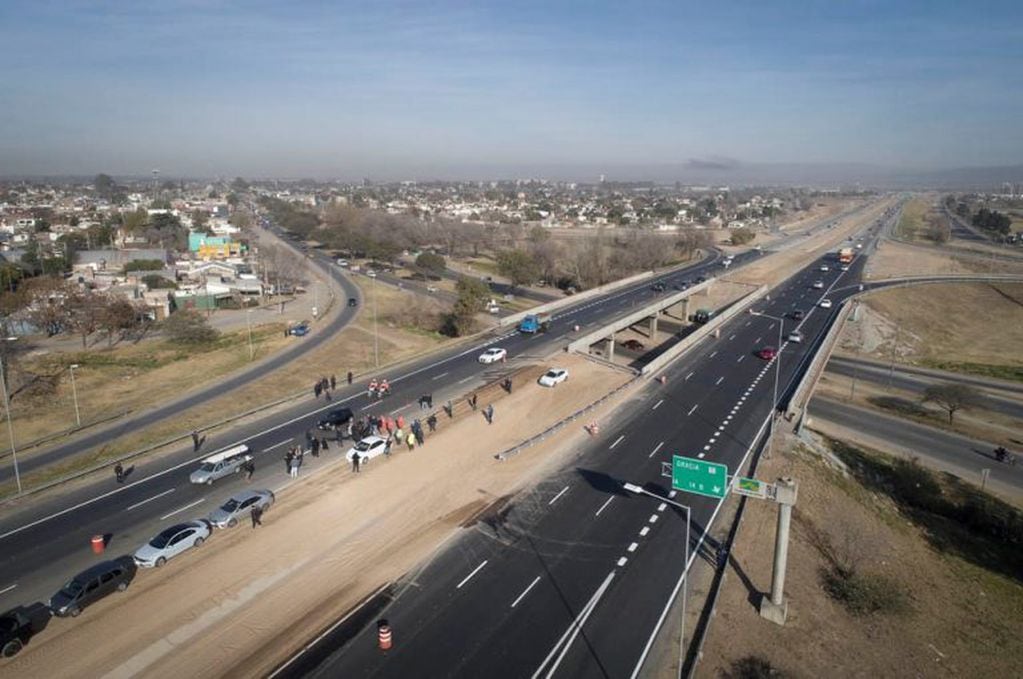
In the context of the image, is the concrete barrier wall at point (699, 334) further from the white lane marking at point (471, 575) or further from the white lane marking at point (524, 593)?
the white lane marking at point (524, 593)

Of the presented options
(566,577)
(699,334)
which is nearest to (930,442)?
(699,334)

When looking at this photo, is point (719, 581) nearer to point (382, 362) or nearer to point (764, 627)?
point (764, 627)

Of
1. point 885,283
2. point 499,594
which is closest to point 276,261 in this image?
point 499,594

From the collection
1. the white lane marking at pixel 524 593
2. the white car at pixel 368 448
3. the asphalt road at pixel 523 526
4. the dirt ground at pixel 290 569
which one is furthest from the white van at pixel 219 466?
the white lane marking at pixel 524 593

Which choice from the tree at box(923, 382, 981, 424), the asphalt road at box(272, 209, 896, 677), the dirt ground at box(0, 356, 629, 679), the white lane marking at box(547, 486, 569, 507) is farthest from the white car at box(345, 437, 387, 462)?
the tree at box(923, 382, 981, 424)

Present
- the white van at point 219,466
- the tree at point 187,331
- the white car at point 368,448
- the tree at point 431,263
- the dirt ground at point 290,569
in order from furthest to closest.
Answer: the tree at point 431,263 < the tree at point 187,331 < the white car at point 368,448 < the white van at point 219,466 < the dirt ground at point 290,569
